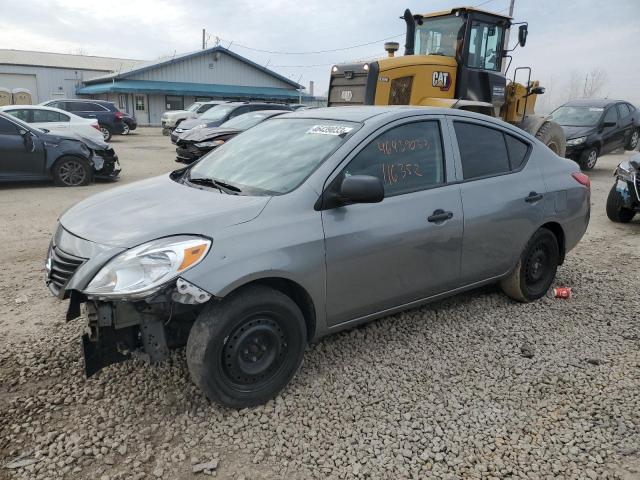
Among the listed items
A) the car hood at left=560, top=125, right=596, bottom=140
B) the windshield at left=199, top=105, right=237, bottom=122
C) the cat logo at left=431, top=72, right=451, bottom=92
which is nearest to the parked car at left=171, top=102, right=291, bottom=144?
the windshield at left=199, top=105, right=237, bottom=122

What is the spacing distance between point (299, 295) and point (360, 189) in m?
0.74

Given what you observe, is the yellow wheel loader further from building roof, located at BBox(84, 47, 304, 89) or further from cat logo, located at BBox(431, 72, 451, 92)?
building roof, located at BBox(84, 47, 304, 89)

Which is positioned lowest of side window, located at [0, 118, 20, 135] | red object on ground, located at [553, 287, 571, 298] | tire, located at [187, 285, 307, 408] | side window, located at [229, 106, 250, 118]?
red object on ground, located at [553, 287, 571, 298]

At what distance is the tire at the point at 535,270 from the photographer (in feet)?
14.3

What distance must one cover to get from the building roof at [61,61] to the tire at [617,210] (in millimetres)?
45862

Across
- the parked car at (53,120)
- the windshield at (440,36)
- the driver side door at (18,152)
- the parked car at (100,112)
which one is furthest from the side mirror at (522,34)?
the parked car at (100,112)

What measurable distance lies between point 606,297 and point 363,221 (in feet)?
9.80

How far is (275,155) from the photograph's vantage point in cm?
353

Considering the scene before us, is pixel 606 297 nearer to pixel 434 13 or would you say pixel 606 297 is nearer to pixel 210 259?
pixel 210 259

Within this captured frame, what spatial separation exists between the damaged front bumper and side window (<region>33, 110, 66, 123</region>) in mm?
12999

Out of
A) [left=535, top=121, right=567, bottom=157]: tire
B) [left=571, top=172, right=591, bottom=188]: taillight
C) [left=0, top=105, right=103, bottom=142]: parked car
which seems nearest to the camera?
[left=571, top=172, right=591, bottom=188]: taillight

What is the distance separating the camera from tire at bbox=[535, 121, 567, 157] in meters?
10.1

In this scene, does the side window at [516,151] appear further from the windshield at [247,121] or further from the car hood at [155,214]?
the windshield at [247,121]

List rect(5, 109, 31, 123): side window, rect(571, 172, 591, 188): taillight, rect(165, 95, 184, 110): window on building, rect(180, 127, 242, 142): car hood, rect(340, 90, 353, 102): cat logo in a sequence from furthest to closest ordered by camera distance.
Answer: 1. rect(165, 95, 184, 110): window on building
2. rect(5, 109, 31, 123): side window
3. rect(180, 127, 242, 142): car hood
4. rect(340, 90, 353, 102): cat logo
5. rect(571, 172, 591, 188): taillight
